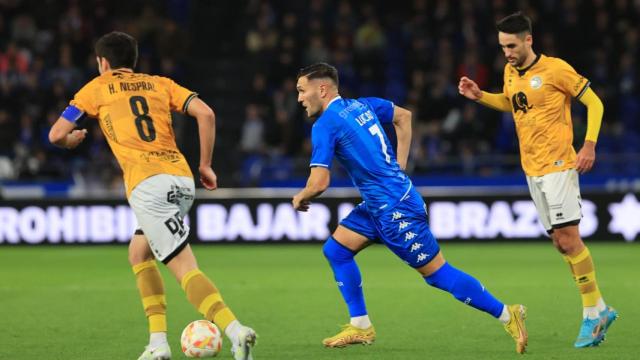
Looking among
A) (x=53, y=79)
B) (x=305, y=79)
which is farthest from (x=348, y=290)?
(x=53, y=79)

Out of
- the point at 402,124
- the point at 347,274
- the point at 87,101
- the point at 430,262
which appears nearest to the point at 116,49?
the point at 87,101

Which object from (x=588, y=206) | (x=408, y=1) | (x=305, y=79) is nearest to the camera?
(x=305, y=79)

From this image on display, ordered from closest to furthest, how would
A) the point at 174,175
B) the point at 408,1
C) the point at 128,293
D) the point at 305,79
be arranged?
1. the point at 174,175
2. the point at 305,79
3. the point at 128,293
4. the point at 408,1

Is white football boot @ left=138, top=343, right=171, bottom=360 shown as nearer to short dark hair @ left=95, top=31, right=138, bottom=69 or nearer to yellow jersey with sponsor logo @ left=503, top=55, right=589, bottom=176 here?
short dark hair @ left=95, top=31, right=138, bottom=69

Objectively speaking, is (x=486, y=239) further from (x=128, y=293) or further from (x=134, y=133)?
(x=134, y=133)

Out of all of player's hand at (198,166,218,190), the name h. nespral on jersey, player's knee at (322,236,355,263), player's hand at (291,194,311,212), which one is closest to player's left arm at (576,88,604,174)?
player's knee at (322,236,355,263)

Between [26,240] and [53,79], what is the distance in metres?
4.50

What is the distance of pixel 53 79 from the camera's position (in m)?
20.1

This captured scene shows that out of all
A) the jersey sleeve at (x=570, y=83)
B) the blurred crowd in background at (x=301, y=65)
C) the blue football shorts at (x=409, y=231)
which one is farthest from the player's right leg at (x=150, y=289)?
the blurred crowd in background at (x=301, y=65)

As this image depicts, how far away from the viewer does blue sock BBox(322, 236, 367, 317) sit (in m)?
7.61

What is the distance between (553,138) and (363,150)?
1450 mm

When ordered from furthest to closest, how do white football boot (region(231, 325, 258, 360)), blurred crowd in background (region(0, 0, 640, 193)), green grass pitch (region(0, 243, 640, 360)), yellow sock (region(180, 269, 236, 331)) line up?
blurred crowd in background (region(0, 0, 640, 193))
green grass pitch (region(0, 243, 640, 360))
yellow sock (region(180, 269, 236, 331))
white football boot (region(231, 325, 258, 360))

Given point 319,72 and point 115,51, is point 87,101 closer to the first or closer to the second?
point 115,51

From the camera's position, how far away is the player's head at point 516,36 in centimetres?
770
